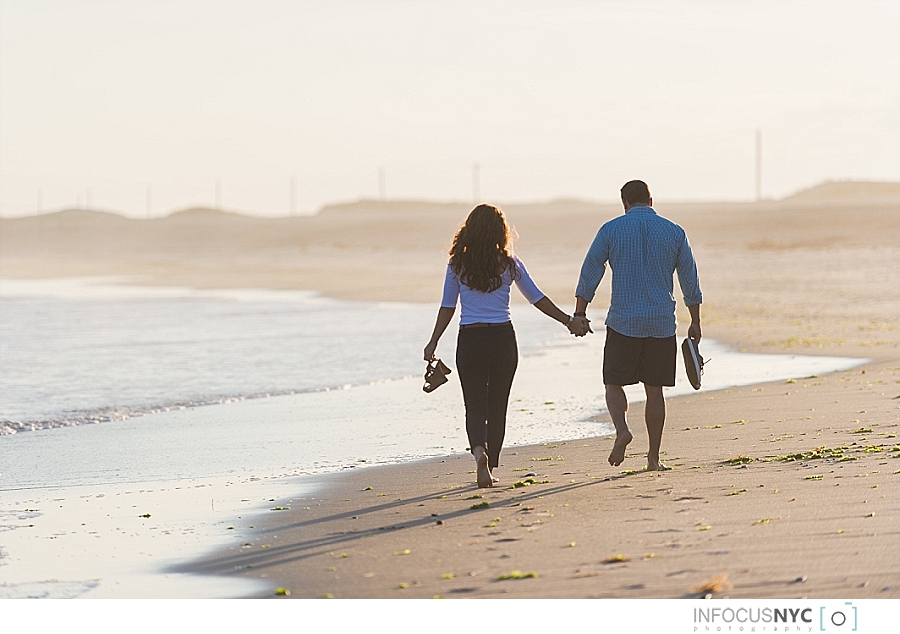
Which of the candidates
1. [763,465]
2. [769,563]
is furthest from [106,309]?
[769,563]

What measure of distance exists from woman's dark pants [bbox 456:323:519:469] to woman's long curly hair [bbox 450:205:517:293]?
0.29 metres

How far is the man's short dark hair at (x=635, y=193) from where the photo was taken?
7164 mm

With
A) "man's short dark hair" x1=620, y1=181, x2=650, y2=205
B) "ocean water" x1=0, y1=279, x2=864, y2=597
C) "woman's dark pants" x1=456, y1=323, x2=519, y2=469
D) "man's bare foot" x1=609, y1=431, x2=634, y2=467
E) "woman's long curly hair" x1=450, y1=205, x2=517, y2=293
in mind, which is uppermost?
"man's short dark hair" x1=620, y1=181, x2=650, y2=205

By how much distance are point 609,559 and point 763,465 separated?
7.64ft

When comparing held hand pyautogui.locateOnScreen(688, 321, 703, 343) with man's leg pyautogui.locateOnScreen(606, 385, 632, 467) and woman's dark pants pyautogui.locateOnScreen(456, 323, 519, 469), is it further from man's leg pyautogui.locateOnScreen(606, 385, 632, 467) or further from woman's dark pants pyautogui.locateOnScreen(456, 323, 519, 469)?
woman's dark pants pyautogui.locateOnScreen(456, 323, 519, 469)

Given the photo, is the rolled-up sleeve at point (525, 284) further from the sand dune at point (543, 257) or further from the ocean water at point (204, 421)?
the ocean water at point (204, 421)

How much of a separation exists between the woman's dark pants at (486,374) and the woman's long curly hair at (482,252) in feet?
0.94

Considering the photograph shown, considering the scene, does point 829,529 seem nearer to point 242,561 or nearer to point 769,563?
point 769,563

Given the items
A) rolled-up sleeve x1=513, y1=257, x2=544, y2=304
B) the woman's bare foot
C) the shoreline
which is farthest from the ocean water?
rolled-up sleeve x1=513, y1=257, x2=544, y2=304

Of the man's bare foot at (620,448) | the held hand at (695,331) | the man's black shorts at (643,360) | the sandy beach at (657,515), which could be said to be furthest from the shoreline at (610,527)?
the held hand at (695,331)

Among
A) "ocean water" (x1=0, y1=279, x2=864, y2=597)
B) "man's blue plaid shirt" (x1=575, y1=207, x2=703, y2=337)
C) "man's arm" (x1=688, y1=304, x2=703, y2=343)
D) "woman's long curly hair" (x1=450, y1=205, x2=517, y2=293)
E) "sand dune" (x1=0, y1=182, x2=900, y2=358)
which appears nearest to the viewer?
"ocean water" (x1=0, y1=279, x2=864, y2=597)

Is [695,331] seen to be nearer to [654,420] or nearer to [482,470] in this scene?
[654,420]

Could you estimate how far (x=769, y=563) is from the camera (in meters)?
4.91

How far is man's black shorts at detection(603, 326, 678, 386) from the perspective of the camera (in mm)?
7047
